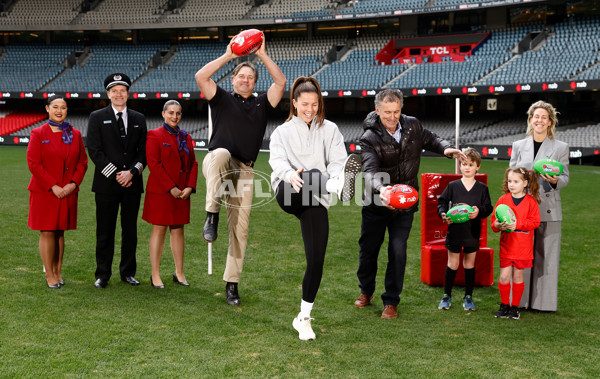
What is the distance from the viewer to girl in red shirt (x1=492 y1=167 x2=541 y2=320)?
4.84 m

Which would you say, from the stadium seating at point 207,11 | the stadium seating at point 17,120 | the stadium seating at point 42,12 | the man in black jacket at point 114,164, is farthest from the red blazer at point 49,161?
the stadium seating at point 42,12

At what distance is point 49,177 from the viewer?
17.7ft

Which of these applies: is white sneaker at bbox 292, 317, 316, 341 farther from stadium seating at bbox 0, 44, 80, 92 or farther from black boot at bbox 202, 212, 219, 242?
stadium seating at bbox 0, 44, 80, 92

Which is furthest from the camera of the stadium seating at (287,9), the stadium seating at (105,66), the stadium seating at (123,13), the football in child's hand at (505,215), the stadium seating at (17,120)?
the stadium seating at (123,13)

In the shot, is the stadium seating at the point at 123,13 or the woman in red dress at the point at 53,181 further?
the stadium seating at the point at 123,13

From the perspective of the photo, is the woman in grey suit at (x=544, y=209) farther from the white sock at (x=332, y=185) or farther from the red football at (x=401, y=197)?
the white sock at (x=332, y=185)

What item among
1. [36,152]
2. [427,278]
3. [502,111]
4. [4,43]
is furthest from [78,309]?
[4,43]

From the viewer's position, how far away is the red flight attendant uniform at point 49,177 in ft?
17.7

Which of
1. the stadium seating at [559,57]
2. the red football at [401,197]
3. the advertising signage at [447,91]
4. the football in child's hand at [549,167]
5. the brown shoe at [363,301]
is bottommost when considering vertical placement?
the brown shoe at [363,301]

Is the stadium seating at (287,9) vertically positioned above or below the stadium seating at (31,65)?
above

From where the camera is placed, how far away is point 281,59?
36.7 m

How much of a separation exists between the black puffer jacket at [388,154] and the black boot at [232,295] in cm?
149

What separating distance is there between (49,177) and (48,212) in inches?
13.2

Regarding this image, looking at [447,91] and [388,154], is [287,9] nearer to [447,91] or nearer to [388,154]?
[447,91]
